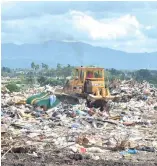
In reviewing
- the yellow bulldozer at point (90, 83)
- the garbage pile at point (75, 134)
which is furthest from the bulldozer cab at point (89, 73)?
the garbage pile at point (75, 134)

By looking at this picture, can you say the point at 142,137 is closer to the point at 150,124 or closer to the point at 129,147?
the point at 129,147

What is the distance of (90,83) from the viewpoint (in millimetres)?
19391

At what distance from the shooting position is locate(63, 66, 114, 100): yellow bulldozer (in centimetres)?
1930

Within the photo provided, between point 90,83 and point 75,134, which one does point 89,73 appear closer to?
point 90,83

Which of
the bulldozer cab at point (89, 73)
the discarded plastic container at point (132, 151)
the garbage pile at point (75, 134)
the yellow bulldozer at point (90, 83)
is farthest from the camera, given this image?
the bulldozer cab at point (89, 73)

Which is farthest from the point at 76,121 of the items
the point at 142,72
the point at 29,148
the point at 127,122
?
the point at 142,72

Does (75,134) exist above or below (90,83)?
below

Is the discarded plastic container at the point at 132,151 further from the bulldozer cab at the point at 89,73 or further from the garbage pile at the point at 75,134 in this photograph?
the bulldozer cab at the point at 89,73

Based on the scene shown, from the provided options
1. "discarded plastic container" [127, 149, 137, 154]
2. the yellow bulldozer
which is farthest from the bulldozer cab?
"discarded plastic container" [127, 149, 137, 154]

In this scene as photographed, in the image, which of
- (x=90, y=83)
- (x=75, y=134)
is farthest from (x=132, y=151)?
(x=90, y=83)

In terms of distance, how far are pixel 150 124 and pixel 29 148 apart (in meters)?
6.74

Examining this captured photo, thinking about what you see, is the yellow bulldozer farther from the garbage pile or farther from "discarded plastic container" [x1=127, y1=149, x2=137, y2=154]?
"discarded plastic container" [x1=127, y1=149, x2=137, y2=154]

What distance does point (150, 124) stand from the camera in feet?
48.1

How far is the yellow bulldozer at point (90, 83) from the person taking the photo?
760 inches
